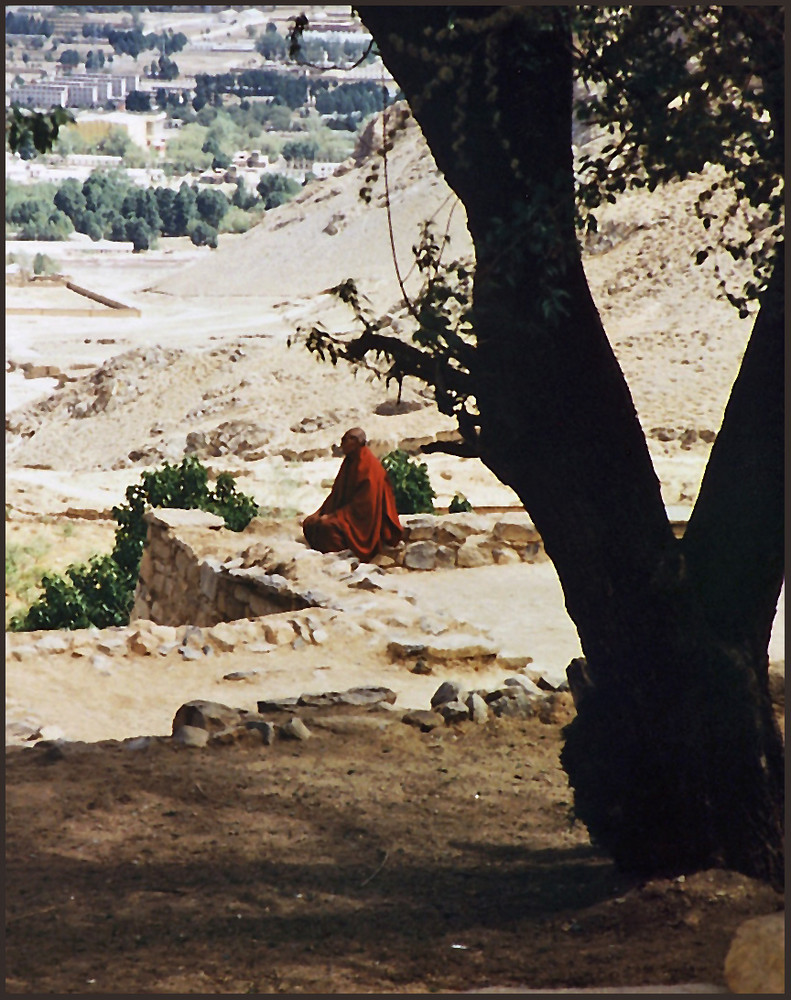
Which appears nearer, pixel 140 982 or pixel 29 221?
pixel 140 982

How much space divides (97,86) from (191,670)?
320 ft

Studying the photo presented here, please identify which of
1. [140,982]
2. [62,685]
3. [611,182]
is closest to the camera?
[140,982]

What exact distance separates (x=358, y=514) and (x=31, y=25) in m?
103

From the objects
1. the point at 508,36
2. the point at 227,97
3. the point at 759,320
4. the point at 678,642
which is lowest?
the point at 678,642

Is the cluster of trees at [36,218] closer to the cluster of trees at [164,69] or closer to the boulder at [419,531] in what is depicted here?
the cluster of trees at [164,69]

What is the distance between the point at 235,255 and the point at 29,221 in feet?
66.4

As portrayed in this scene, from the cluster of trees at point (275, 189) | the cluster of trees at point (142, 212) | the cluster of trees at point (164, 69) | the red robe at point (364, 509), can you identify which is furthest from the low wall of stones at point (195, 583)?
the cluster of trees at point (164, 69)

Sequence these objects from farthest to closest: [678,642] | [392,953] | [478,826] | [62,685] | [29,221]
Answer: [29,221] → [62,685] → [478,826] → [678,642] → [392,953]

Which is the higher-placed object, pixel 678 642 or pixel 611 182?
pixel 611 182

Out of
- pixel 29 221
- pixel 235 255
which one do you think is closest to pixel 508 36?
pixel 235 255

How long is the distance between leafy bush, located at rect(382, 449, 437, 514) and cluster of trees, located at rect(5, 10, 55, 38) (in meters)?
91.9

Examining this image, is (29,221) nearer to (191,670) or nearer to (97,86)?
(97,86)

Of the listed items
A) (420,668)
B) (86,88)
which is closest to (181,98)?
(86,88)

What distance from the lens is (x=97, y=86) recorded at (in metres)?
97.8
